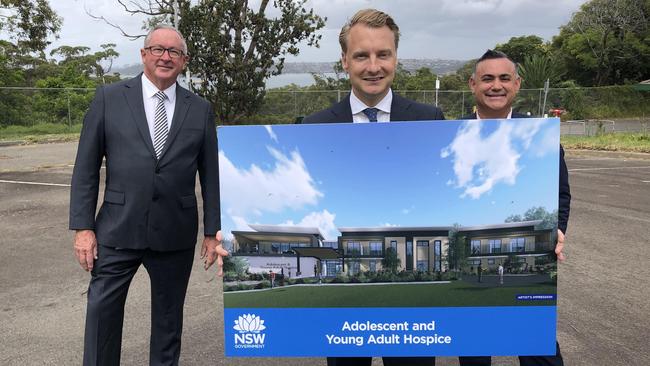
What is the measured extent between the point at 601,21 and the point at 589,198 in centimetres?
4748

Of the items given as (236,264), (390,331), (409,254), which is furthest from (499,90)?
(236,264)

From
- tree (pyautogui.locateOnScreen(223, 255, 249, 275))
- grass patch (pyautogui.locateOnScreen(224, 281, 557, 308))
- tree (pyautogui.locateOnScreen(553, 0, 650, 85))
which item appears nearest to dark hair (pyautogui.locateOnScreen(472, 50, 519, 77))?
grass patch (pyautogui.locateOnScreen(224, 281, 557, 308))

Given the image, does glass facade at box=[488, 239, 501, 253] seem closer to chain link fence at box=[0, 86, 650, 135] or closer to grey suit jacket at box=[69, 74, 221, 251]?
grey suit jacket at box=[69, 74, 221, 251]

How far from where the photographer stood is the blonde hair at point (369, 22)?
2.04 meters

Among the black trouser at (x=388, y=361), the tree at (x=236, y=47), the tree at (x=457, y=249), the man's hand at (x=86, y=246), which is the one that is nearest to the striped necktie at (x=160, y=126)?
the man's hand at (x=86, y=246)

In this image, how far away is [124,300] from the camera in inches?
112

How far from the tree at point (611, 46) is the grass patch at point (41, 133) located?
4128 centimetres

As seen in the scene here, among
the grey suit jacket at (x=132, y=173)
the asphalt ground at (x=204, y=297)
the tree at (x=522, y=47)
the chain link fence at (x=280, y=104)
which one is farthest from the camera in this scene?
the tree at (x=522, y=47)

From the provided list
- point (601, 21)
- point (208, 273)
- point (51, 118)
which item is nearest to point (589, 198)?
point (208, 273)

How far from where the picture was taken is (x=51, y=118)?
85.3ft

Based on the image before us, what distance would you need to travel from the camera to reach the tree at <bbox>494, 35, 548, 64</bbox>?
5400 cm

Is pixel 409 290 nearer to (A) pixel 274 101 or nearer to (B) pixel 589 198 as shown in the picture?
(B) pixel 589 198

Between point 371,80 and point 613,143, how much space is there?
20263mm

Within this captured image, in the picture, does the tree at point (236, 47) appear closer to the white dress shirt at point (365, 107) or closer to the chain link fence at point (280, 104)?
the chain link fence at point (280, 104)
